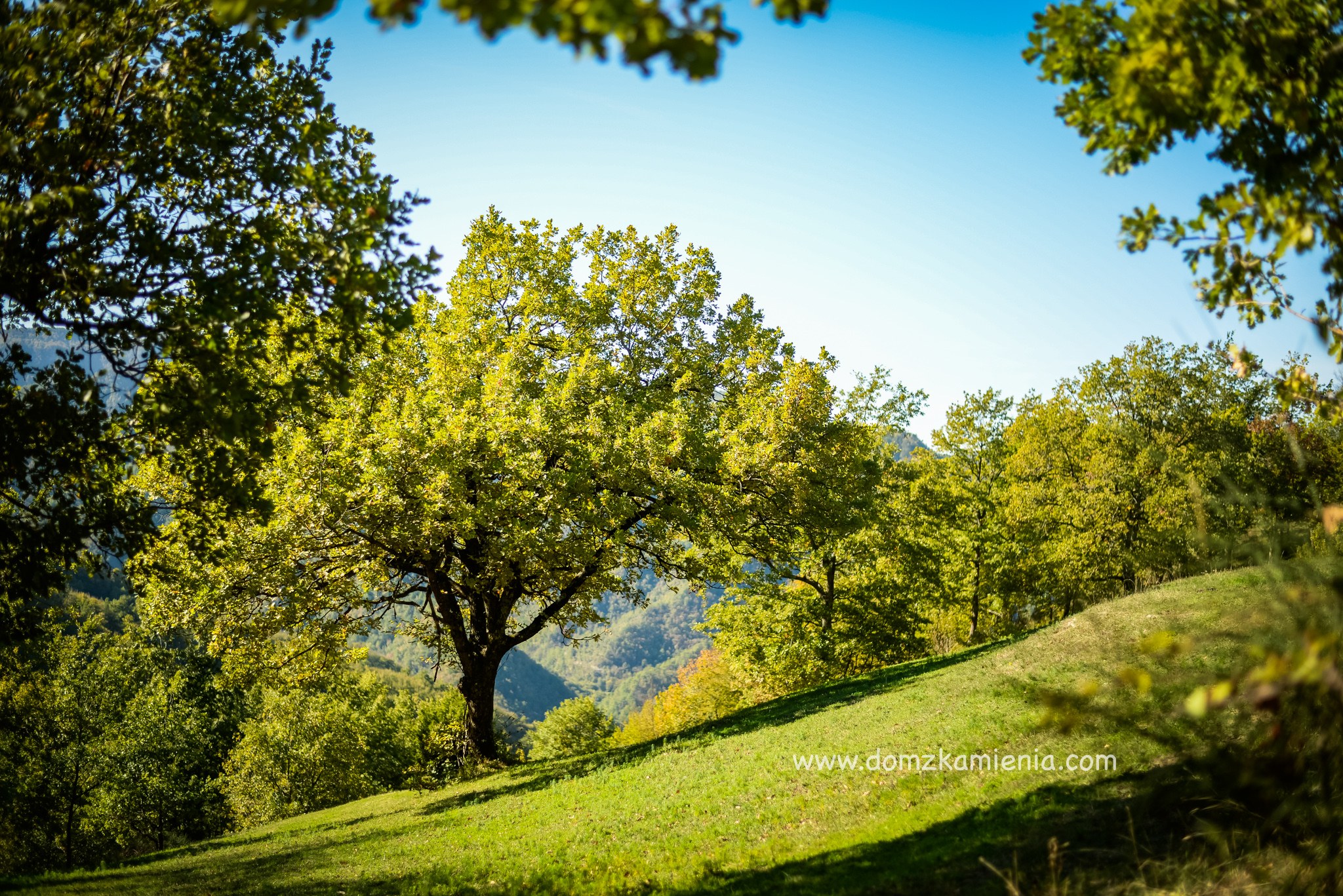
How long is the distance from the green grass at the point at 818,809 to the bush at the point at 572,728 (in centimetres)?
7373

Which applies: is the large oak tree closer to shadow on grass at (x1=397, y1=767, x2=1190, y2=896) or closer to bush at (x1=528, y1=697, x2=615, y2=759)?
shadow on grass at (x1=397, y1=767, x2=1190, y2=896)

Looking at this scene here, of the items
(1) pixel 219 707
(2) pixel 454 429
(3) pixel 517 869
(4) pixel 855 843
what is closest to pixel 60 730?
(1) pixel 219 707

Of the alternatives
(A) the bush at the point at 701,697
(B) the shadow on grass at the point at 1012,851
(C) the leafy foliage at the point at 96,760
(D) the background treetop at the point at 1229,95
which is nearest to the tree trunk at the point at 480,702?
(B) the shadow on grass at the point at 1012,851

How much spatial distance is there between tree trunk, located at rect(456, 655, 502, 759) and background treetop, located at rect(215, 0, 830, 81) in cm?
2195

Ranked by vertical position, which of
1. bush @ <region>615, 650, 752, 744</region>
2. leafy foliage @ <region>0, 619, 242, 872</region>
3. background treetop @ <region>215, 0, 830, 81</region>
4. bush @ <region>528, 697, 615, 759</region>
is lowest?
bush @ <region>528, 697, 615, 759</region>

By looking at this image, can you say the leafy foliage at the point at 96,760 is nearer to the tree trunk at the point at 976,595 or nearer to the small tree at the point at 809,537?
the small tree at the point at 809,537

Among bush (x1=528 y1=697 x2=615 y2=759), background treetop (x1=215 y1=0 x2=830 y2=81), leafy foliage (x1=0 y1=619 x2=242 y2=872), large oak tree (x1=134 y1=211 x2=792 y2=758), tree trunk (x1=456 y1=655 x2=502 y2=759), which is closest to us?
background treetop (x1=215 y1=0 x2=830 y2=81)

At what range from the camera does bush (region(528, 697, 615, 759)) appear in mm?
89500

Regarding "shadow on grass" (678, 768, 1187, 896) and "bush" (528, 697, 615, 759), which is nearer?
"shadow on grass" (678, 768, 1187, 896)

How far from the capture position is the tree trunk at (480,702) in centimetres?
2253

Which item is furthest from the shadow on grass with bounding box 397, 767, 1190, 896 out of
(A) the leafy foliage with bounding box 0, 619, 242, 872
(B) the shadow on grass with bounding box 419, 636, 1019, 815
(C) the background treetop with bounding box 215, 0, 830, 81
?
(A) the leafy foliage with bounding box 0, 619, 242, 872

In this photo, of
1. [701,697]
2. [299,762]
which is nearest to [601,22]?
[299,762]

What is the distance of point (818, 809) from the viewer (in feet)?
34.8

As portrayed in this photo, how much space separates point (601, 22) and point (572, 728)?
10071 cm
